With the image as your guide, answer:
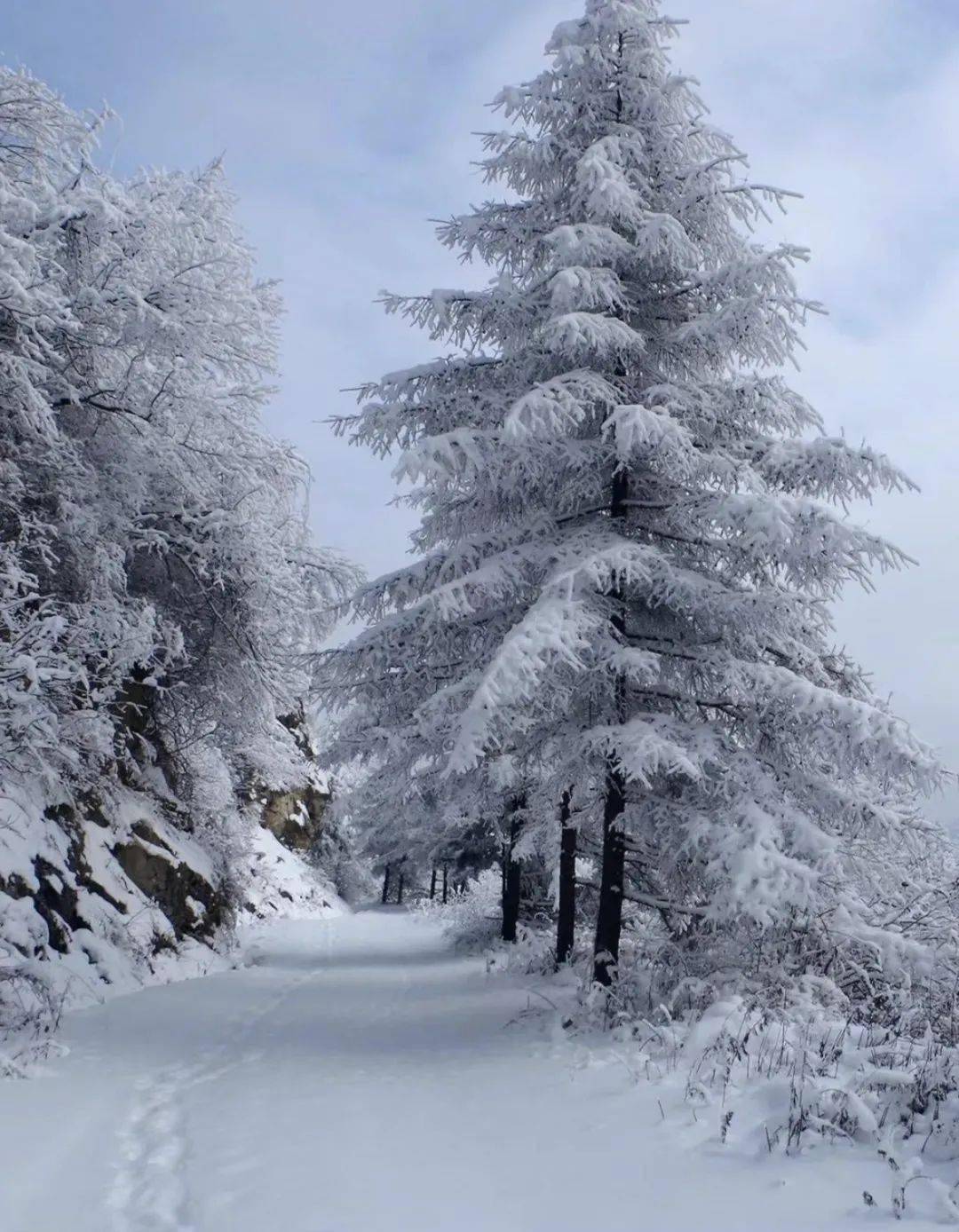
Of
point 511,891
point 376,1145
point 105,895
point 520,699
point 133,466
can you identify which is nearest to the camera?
point 376,1145

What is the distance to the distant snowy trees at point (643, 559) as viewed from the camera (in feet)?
25.5

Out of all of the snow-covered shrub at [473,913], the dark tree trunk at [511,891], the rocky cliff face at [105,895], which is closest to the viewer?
the rocky cliff face at [105,895]

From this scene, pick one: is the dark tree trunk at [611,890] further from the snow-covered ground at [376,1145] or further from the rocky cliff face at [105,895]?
the rocky cliff face at [105,895]

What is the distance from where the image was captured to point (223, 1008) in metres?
10.4

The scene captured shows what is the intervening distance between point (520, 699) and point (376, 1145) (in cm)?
367

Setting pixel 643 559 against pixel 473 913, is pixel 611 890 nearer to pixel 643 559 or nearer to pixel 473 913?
pixel 643 559

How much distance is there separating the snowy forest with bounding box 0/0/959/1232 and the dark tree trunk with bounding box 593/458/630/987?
7 cm

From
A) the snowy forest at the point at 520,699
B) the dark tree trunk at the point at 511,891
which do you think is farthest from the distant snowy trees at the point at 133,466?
the dark tree trunk at the point at 511,891

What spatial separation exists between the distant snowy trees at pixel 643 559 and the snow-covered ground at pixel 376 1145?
6.88ft

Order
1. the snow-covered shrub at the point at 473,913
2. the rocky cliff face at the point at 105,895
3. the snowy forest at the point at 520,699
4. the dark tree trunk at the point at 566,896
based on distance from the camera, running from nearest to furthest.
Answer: the snowy forest at the point at 520,699, the rocky cliff face at the point at 105,895, the dark tree trunk at the point at 566,896, the snow-covered shrub at the point at 473,913

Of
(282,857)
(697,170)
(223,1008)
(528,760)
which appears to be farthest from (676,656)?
(282,857)

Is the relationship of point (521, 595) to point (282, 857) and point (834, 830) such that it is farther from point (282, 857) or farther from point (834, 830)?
point (282, 857)

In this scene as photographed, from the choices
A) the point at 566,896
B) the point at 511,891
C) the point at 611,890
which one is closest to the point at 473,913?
the point at 511,891

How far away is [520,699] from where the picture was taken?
7910mm
